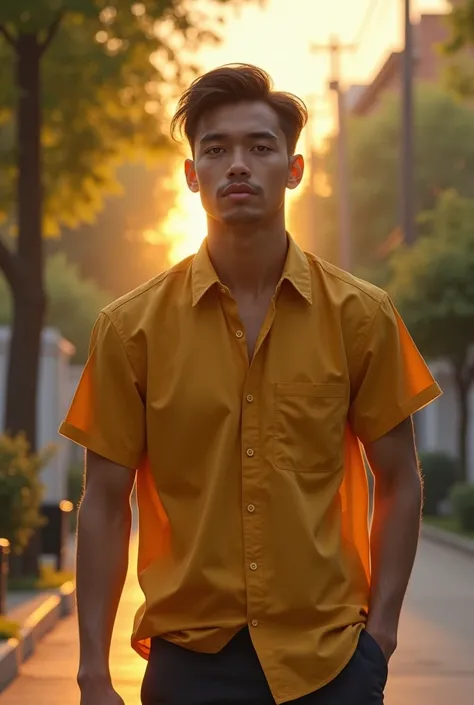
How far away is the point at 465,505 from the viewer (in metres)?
27.5

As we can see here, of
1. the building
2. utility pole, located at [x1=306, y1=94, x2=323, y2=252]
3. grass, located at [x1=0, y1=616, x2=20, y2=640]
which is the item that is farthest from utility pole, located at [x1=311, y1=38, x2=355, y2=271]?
grass, located at [x1=0, y1=616, x2=20, y2=640]

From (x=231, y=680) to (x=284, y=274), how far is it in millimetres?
841

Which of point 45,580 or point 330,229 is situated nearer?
point 45,580

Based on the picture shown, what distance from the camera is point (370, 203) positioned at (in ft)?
207

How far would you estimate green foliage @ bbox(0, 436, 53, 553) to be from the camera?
1560 centimetres

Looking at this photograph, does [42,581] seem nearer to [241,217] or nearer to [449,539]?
[449,539]

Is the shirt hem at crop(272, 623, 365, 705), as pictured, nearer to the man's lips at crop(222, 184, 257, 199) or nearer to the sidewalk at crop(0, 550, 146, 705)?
the man's lips at crop(222, 184, 257, 199)

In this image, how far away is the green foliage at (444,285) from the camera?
3203 cm

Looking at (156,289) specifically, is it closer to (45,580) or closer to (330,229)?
(45,580)

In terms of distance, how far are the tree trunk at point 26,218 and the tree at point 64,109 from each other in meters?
0.01

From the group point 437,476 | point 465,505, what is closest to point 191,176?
point 465,505

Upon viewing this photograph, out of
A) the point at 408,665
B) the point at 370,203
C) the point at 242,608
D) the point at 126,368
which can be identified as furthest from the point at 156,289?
the point at 370,203

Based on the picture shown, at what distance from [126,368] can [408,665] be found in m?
8.35

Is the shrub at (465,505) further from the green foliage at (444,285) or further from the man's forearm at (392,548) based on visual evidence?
the man's forearm at (392,548)
